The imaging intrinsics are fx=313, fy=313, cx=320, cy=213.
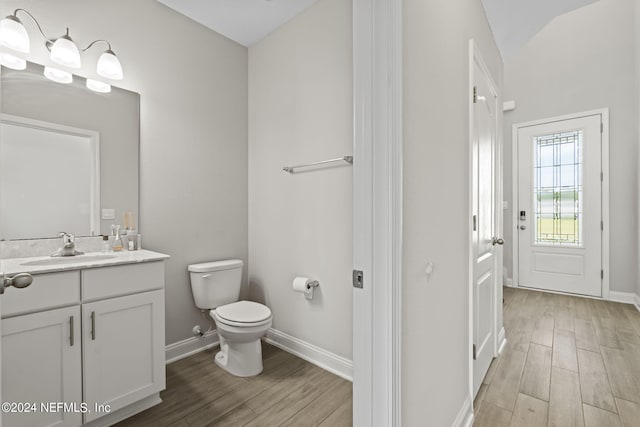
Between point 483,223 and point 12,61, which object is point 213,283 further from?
point 483,223

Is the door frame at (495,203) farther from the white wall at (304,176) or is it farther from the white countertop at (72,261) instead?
the white countertop at (72,261)

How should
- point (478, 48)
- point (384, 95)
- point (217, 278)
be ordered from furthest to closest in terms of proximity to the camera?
1. point (217, 278)
2. point (478, 48)
3. point (384, 95)

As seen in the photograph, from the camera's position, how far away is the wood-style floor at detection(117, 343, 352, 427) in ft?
5.54

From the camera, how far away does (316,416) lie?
1727 millimetres

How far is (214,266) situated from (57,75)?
152 cm

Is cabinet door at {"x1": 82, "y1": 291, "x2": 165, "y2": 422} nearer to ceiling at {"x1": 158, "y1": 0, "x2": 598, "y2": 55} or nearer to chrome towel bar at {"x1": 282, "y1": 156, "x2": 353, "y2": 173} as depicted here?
chrome towel bar at {"x1": 282, "y1": 156, "x2": 353, "y2": 173}

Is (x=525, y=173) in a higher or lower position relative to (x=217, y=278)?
higher

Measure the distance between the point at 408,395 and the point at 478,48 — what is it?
1870 mm

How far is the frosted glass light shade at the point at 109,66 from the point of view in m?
1.96

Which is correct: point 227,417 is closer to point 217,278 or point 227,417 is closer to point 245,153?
point 217,278

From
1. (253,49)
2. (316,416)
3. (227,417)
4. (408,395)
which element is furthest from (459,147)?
(253,49)

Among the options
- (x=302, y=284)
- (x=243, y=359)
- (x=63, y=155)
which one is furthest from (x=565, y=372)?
(x=63, y=155)

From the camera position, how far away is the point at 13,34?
1.64 m

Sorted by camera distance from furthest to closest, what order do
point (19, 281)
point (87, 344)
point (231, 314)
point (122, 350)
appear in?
1. point (231, 314)
2. point (122, 350)
3. point (87, 344)
4. point (19, 281)
